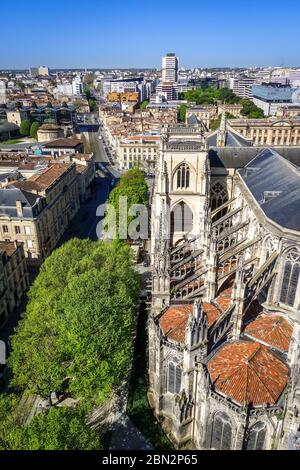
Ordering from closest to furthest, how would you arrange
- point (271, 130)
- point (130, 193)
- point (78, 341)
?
point (78, 341)
point (130, 193)
point (271, 130)

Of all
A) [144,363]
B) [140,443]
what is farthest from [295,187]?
[140,443]

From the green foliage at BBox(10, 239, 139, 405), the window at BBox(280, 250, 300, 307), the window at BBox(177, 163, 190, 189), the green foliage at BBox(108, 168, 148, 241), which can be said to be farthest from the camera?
the green foliage at BBox(108, 168, 148, 241)

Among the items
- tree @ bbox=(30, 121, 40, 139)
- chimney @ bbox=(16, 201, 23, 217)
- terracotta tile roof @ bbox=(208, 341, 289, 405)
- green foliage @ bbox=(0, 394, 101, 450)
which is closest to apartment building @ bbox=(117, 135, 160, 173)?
tree @ bbox=(30, 121, 40, 139)

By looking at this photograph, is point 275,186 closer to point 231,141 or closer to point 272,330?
point 272,330

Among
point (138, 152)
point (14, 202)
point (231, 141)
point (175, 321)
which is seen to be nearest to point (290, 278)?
point (175, 321)

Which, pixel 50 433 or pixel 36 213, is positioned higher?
pixel 36 213

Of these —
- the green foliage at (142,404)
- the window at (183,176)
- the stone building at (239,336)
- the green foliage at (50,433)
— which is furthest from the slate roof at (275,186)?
the green foliage at (50,433)

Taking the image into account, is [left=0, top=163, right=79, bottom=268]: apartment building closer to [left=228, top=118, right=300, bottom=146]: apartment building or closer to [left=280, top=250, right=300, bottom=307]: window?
[left=280, top=250, right=300, bottom=307]: window
